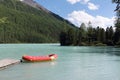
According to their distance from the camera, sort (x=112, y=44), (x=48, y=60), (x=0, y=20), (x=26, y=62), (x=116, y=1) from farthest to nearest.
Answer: (x=112, y=44), (x=116, y=1), (x=48, y=60), (x=26, y=62), (x=0, y=20)

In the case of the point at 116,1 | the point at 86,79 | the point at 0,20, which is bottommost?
the point at 86,79

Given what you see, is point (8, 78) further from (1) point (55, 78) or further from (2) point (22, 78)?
(1) point (55, 78)

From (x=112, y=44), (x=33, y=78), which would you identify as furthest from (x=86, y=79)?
(x=112, y=44)

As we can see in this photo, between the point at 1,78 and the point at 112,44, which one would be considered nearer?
the point at 1,78

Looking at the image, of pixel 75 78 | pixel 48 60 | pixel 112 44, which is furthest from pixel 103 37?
pixel 75 78

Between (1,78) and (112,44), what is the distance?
16783cm

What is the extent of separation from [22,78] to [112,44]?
6569 inches

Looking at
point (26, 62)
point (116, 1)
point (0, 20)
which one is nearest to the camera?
point (0, 20)

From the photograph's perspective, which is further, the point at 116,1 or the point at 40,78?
the point at 116,1

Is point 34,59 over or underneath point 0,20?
underneath

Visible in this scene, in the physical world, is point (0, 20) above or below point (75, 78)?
above

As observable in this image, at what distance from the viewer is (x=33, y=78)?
33.3 m

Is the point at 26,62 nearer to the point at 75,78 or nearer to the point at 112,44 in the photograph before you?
the point at 75,78

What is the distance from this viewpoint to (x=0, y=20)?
25328mm
